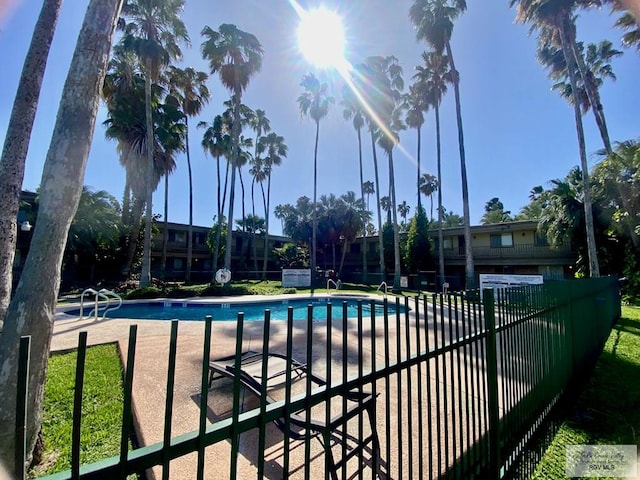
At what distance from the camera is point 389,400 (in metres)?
1.93

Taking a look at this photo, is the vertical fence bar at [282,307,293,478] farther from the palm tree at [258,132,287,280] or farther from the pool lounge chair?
the palm tree at [258,132,287,280]

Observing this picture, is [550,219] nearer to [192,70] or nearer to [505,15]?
[505,15]

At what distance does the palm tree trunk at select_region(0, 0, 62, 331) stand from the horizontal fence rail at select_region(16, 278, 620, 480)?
8.85ft

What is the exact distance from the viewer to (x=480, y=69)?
49.0ft

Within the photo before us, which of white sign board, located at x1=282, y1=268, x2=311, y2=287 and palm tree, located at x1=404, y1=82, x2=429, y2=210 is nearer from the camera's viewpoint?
white sign board, located at x1=282, y1=268, x2=311, y2=287

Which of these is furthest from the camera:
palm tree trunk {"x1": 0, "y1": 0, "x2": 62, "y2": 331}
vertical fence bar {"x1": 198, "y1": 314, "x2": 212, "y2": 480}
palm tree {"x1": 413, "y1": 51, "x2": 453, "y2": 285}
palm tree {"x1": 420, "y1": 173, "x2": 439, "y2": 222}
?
palm tree {"x1": 420, "y1": 173, "x2": 439, "y2": 222}

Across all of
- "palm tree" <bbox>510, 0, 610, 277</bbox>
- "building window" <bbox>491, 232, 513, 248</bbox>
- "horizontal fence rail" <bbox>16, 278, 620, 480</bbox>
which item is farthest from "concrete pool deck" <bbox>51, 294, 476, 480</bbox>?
"building window" <bbox>491, 232, 513, 248</bbox>

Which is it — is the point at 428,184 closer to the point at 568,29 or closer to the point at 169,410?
the point at 568,29

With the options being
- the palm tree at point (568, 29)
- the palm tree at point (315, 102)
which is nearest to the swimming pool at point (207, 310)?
the palm tree at point (568, 29)

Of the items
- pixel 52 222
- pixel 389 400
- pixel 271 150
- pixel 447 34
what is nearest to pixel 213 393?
pixel 52 222

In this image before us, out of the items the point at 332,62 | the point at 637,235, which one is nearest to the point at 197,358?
the point at 637,235

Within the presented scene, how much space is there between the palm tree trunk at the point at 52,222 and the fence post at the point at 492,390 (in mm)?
3835

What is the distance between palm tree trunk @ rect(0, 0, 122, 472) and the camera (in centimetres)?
246

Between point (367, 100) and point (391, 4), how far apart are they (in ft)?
31.2
